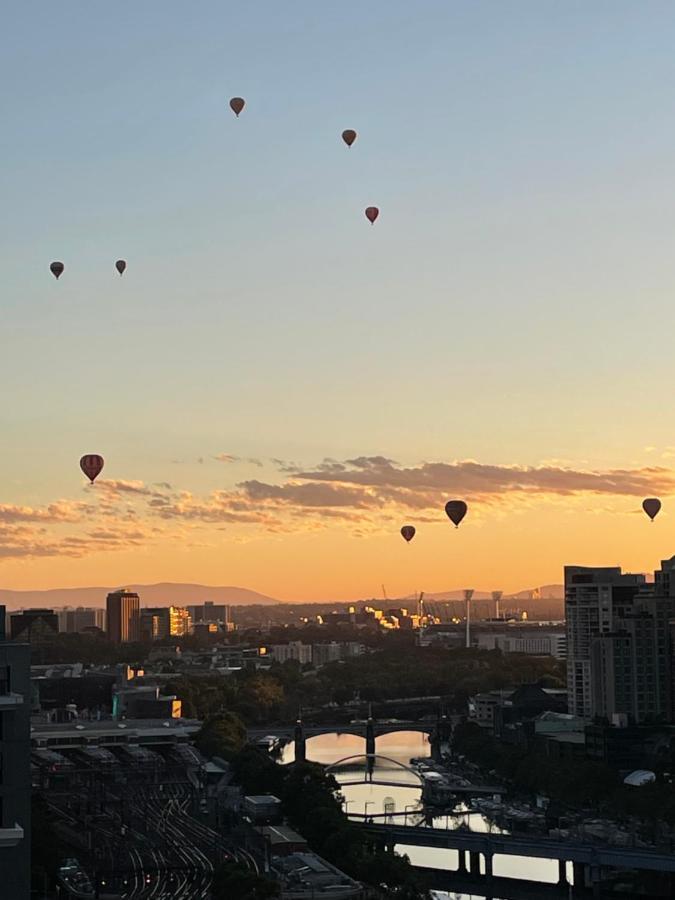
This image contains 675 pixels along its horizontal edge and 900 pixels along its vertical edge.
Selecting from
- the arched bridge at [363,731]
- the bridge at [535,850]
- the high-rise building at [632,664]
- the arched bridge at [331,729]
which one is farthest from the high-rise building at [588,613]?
the bridge at [535,850]

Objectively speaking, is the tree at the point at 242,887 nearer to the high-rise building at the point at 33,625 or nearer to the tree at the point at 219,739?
the tree at the point at 219,739

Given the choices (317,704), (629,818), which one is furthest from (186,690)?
(629,818)

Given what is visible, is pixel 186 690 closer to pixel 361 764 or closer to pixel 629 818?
pixel 361 764

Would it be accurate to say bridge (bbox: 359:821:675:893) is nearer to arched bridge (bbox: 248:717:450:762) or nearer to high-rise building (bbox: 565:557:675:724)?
high-rise building (bbox: 565:557:675:724)

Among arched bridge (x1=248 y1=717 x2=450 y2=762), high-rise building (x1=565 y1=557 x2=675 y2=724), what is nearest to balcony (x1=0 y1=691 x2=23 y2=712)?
high-rise building (x1=565 y1=557 x2=675 y2=724)

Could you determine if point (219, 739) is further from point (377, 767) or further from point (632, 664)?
point (632, 664)

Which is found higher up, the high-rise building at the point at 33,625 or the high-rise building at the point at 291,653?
the high-rise building at the point at 33,625
